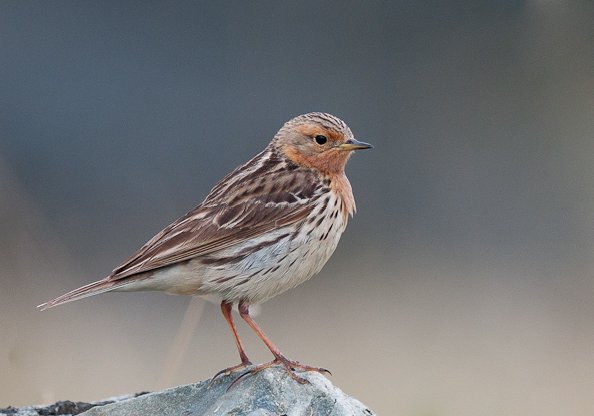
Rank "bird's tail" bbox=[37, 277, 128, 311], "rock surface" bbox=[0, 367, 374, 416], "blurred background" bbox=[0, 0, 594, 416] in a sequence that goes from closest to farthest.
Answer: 1. "rock surface" bbox=[0, 367, 374, 416]
2. "bird's tail" bbox=[37, 277, 128, 311]
3. "blurred background" bbox=[0, 0, 594, 416]

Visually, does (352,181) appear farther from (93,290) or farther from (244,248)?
(93,290)

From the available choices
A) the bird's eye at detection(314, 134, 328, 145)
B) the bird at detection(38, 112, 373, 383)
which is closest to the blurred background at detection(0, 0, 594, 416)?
the bird at detection(38, 112, 373, 383)

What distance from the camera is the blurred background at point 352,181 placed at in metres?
10.2

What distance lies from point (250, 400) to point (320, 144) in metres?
2.04

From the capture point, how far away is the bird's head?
8195 millimetres

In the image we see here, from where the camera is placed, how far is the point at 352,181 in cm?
1349

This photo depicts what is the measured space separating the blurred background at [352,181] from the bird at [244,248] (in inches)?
53.8

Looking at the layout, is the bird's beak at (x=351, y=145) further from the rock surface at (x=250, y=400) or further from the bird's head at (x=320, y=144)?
the rock surface at (x=250, y=400)

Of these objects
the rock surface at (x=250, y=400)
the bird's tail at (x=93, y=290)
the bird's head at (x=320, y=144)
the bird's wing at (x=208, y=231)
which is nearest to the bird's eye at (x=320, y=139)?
the bird's head at (x=320, y=144)

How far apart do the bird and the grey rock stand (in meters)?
0.17

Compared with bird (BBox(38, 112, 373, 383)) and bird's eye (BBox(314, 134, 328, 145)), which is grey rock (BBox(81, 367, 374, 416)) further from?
bird's eye (BBox(314, 134, 328, 145))

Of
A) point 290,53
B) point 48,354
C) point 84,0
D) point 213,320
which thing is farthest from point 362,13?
point 48,354

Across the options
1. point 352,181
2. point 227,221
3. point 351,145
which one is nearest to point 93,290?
point 227,221

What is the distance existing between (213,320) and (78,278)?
1.18m
